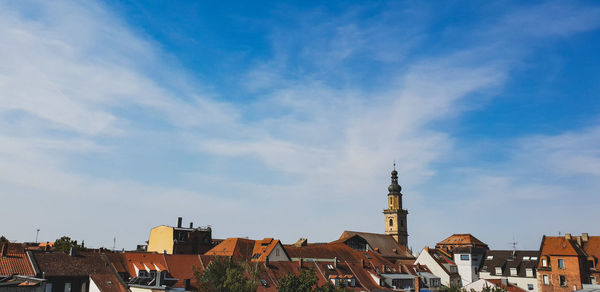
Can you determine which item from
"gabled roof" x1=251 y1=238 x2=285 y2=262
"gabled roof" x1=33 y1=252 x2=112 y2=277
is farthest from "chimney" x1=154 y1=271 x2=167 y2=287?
"gabled roof" x1=251 y1=238 x2=285 y2=262

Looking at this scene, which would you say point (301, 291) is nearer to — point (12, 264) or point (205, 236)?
point (12, 264)

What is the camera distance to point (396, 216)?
149 m

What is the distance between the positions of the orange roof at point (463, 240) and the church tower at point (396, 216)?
12741 mm

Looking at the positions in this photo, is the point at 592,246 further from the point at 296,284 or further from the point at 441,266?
the point at 296,284

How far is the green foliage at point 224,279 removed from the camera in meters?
48.9

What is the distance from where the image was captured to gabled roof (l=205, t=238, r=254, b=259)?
86188 mm

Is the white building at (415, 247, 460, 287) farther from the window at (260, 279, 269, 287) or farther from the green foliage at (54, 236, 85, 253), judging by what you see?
the green foliage at (54, 236, 85, 253)

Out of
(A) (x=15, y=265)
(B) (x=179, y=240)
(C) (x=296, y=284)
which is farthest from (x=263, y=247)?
(A) (x=15, y=265)

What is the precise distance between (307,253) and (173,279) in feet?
105

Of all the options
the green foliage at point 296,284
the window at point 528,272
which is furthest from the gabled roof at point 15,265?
the window at point 528,272

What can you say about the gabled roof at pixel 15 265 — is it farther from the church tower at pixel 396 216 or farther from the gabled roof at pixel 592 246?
the church tower at pixel 396 216

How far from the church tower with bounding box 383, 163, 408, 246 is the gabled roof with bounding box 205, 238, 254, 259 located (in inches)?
2716

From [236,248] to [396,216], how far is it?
74.5 m

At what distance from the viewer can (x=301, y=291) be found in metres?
51.6
